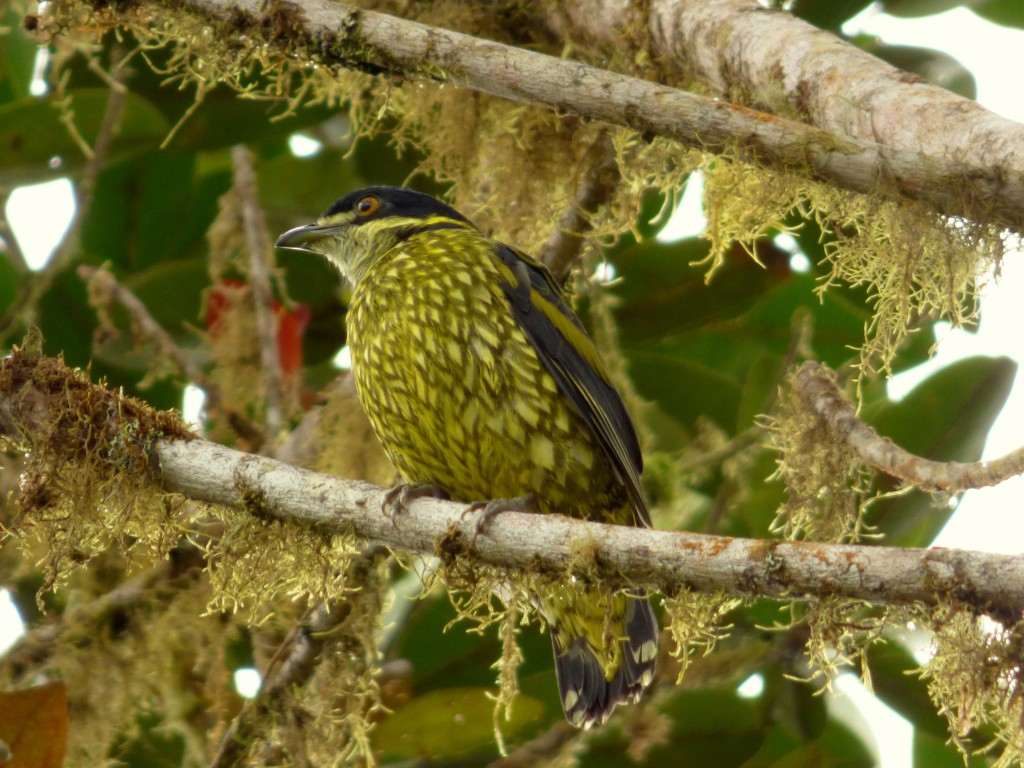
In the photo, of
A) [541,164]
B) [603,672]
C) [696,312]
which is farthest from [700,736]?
[541,164]

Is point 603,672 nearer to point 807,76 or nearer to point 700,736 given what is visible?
point 700,736

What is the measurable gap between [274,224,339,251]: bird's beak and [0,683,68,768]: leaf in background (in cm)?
197

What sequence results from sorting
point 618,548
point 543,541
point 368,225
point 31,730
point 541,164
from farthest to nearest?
point 368,225, point 541,164, point 31,730, point 543,541, point 618,548

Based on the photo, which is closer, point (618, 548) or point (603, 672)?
point (618, 548)

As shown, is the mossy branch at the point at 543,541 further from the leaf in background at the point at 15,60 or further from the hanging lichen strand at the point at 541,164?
the leaf in background at the point at 15,60

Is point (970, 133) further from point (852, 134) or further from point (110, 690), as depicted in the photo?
point (110, 690)

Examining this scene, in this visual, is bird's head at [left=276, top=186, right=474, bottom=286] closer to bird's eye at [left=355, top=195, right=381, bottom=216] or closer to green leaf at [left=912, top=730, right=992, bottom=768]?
bird's eye at [left=355, top=195, right=381, bottom=216]

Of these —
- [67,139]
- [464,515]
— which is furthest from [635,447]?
[67,139]

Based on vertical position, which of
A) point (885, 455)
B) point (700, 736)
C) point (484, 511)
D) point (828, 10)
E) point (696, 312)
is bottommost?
point (700, 736)

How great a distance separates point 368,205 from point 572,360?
3.71ft

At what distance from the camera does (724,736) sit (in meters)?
4.08

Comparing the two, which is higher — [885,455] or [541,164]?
[541,164]

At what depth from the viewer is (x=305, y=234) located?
14.6ft

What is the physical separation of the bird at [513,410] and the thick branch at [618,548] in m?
0.56
